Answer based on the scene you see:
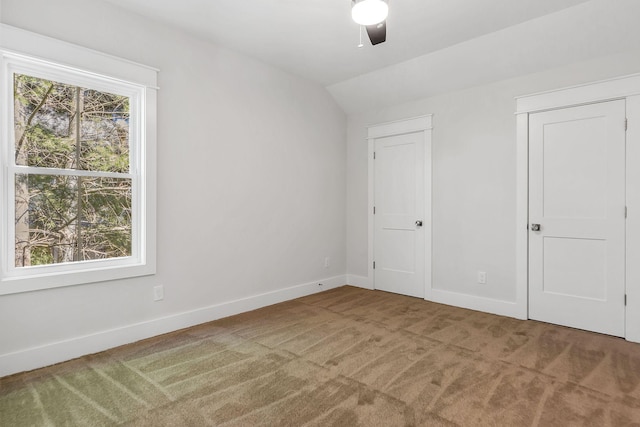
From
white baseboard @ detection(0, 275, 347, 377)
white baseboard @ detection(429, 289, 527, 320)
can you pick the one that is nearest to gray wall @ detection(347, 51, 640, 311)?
white baseboard @ detection(429, 289, 527, 320)

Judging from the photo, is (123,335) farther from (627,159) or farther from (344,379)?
(627,159)

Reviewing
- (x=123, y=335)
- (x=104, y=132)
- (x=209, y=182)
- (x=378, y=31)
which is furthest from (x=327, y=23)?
(x=123, y=335)

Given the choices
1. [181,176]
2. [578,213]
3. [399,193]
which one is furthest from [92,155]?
[578,213]

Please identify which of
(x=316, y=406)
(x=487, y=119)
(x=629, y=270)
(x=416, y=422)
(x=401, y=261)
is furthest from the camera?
(x=401, y=261)

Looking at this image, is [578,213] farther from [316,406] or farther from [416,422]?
[316,406]

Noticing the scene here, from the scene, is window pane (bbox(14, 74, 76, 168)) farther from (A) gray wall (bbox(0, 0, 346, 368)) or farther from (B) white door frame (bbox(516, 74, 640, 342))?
(B) white door frame (bbox(516, 74, 640, 342))

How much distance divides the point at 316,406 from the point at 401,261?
2.74 metres

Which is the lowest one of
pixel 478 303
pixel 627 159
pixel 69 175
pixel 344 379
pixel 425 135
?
pixel 344 379

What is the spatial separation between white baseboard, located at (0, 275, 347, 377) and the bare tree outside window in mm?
617

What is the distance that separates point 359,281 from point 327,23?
3273mm

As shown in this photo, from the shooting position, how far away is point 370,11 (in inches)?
66.7

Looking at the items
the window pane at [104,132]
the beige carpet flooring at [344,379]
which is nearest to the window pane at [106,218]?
the window pane at [104,132]

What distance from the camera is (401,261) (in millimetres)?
4379

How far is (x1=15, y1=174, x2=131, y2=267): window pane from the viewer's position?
7.87 feet
